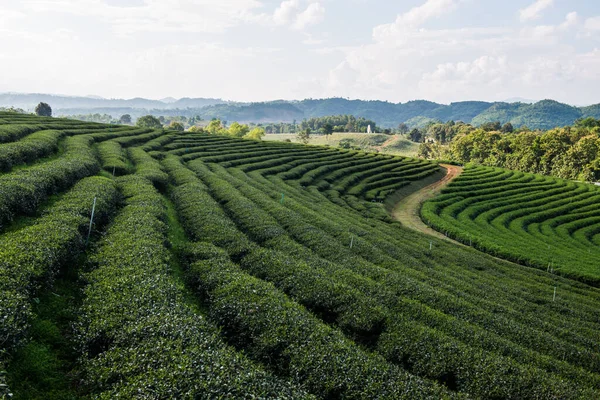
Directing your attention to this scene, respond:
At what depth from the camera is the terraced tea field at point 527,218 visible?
35094 millimetres

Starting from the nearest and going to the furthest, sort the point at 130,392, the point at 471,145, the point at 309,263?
1. the point at 130,392
2. the point at 309,263
3. the point at 471,145

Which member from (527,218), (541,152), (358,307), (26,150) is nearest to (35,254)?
(358,307)

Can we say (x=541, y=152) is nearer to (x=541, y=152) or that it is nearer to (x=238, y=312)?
(x=541, y=152)

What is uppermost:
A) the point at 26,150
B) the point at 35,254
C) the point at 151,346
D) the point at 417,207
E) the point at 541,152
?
the point at 541,152

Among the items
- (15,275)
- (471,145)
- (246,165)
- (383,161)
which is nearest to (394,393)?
(15,275)

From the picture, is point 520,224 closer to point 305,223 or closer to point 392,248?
point 392,248

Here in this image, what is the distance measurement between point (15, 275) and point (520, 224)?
Result: 178ft

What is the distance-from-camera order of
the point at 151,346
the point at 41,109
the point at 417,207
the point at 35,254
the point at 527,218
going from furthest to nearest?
1. the point at 41,109
2. the point at 417,207
3. the point at 527,218
4. the point at 35,254
5. the point at 151,346

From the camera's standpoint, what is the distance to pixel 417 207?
177ft

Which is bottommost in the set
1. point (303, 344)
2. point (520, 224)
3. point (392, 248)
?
point (520, 224)

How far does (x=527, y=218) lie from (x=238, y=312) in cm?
5307

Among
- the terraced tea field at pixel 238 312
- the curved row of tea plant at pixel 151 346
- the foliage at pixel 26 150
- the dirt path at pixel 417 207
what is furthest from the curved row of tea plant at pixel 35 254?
the dirt path at pixel 417 207

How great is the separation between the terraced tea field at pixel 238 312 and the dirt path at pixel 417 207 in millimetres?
19335

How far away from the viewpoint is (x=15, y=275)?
10195 mm
